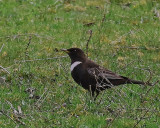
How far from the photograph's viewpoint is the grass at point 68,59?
7.06 meters

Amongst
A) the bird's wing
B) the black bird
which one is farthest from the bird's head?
the bird's wing

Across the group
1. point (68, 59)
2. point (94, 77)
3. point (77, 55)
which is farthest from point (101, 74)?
point (68, 59)

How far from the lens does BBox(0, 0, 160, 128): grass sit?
7.06 m

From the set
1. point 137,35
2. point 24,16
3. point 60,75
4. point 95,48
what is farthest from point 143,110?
point 24,16

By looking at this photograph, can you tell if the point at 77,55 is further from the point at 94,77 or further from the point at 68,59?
the point at 68,59

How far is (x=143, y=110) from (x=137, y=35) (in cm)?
528

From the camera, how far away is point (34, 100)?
317 inches

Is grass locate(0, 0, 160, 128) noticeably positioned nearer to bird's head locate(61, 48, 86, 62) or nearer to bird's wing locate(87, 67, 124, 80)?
bird's wing locate(87, 67, 124, 80)

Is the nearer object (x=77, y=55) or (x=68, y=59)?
(x=77, y=55)

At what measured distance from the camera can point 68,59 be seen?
422 inches

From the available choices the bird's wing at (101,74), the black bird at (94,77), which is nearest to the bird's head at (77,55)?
the black bird at (94,77)

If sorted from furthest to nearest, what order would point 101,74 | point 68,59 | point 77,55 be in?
A: point 68,59
point 77,55
point 101,74

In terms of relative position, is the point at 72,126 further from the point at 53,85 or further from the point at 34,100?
the point at 53,85

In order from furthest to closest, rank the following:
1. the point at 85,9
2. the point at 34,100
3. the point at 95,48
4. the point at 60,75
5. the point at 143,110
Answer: the point at 85,9 → the point at 95,48 → the point at 60,75 → the point at 34,100 → the point at 143,110
